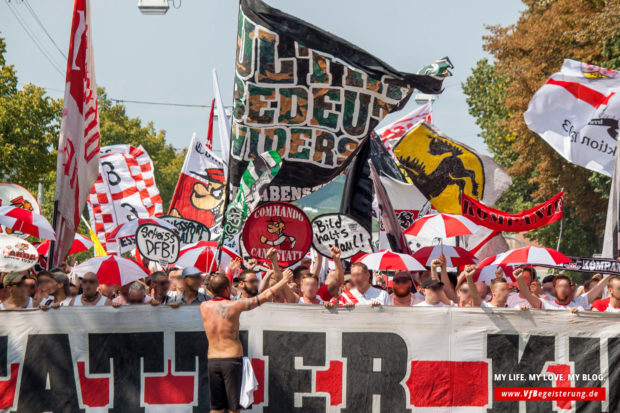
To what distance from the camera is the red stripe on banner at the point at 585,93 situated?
47.2 ft

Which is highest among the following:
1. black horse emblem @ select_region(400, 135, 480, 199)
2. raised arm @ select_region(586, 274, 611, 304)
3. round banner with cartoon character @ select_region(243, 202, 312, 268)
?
black horse emblem @ select_region(400, 135, 480, 199)

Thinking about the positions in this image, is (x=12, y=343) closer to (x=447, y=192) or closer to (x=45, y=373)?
(x=45, y=373)

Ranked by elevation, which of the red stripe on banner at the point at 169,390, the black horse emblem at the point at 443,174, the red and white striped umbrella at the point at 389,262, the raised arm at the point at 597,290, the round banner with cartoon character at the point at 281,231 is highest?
the black horse emblem at the point at 443,174

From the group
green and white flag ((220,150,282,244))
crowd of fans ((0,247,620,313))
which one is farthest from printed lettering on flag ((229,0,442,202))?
crowd of fans ((0,247,620,313))

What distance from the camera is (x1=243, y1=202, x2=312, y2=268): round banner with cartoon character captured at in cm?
1030

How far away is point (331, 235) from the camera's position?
11.0 meters

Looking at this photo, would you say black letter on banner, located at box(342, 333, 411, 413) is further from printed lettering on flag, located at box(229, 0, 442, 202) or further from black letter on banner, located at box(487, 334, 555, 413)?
printed lettering on flag, located at box(229, 0, 442, 202)

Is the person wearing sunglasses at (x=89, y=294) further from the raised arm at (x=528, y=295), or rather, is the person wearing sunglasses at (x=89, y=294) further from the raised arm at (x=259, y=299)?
the raised arm at (x=528, y=295)

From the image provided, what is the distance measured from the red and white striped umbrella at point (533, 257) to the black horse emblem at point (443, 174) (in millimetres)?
5527

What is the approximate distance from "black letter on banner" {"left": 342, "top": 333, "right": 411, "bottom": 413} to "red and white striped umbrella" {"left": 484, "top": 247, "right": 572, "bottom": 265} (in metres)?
2.53

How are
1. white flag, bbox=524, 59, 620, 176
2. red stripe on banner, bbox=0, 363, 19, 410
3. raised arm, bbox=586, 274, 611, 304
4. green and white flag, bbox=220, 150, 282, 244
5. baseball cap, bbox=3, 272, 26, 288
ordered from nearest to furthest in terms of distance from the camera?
red stripe on banner, bbox=0, 363, 19, 410
baseball cap, bbox=3, 272, 26, 288
green and white flag, bbox=220, 150, 282, 244
raised arm, bbox=586, 274, 611, 304
white flag, bbox=524, 59, 620, 176

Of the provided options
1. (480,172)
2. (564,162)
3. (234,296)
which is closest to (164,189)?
(564,162)

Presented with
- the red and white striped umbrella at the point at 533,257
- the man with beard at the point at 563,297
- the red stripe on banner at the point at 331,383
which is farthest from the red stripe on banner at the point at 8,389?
the red and white striped umbrella at the point at 533,257

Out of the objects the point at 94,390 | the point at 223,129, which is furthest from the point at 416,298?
the point at 223,129
